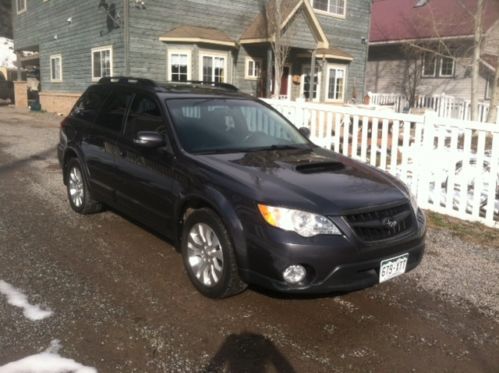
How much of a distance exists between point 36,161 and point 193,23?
9.44 m

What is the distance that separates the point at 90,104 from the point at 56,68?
18318 millimetres

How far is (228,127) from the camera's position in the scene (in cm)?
483

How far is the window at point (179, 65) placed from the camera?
17.2 meters

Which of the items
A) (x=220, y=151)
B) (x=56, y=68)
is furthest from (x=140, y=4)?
(x=220, y=151)

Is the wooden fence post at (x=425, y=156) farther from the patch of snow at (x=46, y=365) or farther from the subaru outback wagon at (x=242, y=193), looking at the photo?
the patch of snow at (x=46, y=365)

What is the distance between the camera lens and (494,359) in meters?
3.25

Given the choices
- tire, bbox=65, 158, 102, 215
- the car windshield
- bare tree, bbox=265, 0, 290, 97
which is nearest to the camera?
the car windshield

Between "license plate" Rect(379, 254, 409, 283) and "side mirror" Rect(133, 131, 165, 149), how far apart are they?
2.18 m

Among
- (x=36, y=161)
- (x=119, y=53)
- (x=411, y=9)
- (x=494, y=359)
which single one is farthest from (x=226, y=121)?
(x=411, y=9)

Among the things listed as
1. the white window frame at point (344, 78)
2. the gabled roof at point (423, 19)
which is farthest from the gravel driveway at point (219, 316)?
the gabled roof at point (423, 19)

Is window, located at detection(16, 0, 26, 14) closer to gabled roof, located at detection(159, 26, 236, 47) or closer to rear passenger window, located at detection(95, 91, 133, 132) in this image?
gabled roof, located at detection(159, 26, 236, 47)

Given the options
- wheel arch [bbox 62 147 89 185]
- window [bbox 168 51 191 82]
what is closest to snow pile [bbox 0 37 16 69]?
window [bbox 168 51 191 82]

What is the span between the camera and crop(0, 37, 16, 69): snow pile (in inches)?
1720

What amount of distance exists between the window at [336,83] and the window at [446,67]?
20.8 ft
